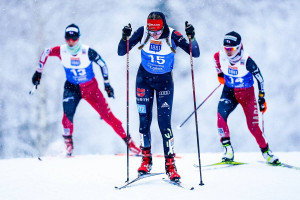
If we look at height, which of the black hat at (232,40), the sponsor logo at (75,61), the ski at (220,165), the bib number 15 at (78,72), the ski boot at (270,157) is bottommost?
the ski at (220,165)

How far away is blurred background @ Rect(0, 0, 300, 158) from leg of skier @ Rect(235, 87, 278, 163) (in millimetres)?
12263

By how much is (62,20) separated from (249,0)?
40.1 feet

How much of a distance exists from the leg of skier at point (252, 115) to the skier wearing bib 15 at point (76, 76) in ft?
7.08

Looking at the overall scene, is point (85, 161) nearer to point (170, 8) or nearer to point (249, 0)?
point (170, 8)

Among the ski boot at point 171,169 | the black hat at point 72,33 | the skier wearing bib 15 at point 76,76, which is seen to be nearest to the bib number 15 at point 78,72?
the skier wearing bib 15 at point 76,76

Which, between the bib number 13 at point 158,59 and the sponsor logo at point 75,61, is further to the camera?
the sponsor logo at point 75,61

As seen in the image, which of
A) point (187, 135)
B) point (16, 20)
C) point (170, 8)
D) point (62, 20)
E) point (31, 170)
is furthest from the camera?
point (187, 135)

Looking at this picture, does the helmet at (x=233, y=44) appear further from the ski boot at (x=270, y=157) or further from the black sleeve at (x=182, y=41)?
the ski boot at (x=270, y=157)

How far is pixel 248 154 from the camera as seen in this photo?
6.73 m

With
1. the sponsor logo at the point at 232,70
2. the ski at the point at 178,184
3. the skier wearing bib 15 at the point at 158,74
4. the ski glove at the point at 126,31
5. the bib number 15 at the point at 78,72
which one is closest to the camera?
the ski at the point at 178,184

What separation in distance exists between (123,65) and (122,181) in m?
16.4

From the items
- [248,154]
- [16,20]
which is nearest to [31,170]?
[248,154]

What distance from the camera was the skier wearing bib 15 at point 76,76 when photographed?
5.90m

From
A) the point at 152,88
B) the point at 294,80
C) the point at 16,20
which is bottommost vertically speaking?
the point at 152,88
